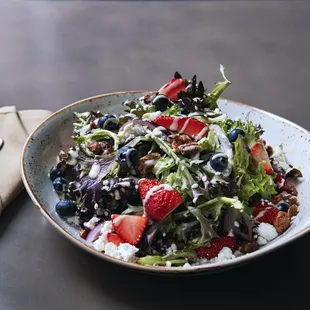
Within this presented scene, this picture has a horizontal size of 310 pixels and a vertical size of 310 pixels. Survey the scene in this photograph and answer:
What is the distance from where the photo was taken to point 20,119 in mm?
1848

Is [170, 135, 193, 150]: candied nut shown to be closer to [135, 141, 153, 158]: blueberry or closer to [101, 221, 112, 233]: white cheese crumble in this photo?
[135, 141, 153, 158]: blueberry

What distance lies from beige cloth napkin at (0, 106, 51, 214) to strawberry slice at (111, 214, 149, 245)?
1.17 feet

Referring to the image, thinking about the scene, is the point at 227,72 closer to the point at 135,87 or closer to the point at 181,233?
the point at 135,87

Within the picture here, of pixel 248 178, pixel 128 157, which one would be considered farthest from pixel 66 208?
pixel 248 178

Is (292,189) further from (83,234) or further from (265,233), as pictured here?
(83,234)

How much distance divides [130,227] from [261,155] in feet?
1.48

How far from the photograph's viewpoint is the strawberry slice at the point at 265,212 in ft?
4.42

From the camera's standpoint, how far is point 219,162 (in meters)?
1.32

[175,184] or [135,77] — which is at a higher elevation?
[175,184]

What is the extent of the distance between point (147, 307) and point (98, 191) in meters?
0.33

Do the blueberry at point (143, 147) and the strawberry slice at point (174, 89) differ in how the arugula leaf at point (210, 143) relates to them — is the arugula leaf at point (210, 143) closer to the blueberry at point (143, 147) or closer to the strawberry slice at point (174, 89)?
the blueberry at point (143, 147)

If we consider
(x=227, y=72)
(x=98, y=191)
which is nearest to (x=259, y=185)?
(x=98, y=191)

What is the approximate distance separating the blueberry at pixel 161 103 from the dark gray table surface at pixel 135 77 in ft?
1.46

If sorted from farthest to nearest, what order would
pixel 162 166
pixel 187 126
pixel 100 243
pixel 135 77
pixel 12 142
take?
pixel 135 77
pixel 12 142
pixel 187 126
pixel 162 166
pixel 100 243
